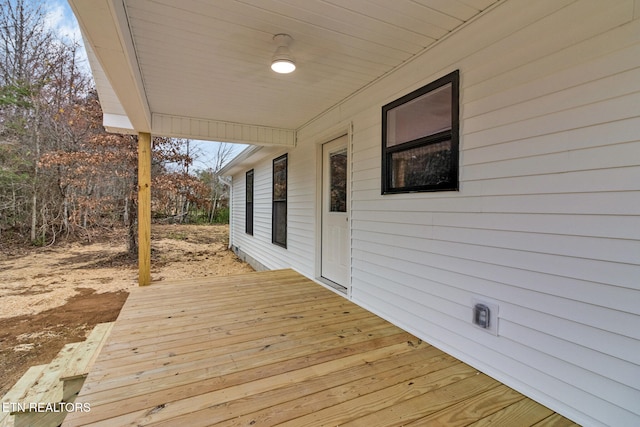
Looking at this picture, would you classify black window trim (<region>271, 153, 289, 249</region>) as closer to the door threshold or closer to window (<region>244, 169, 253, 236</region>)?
the door threshold

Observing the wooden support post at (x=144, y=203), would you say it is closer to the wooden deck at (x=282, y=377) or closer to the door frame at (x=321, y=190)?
the wooden deck at (x=282, y=377)

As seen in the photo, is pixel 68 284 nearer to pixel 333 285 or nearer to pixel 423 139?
pixel 333 285

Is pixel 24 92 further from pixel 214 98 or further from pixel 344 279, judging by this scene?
pixel 344 279

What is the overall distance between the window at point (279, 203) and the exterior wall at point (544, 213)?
340cm

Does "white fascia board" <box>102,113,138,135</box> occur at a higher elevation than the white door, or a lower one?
higher

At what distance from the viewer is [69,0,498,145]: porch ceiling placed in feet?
6.18

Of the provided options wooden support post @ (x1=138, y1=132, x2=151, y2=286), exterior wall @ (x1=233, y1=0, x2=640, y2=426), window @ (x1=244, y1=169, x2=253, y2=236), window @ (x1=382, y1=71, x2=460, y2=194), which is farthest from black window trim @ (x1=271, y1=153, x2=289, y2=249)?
exterior wall @ (x1=233, y1=0, x2=640, y2=426)

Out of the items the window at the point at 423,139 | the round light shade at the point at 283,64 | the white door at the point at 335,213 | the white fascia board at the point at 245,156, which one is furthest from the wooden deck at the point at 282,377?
the white fascia board at the point at 245,156

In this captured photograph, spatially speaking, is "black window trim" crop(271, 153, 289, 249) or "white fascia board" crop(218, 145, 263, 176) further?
"white fascia board" crop(218, 145, 263, 176)

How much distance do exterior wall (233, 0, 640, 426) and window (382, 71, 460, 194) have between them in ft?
0.28

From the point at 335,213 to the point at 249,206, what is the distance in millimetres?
4790

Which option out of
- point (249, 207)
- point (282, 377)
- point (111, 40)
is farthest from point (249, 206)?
point (282, 377)

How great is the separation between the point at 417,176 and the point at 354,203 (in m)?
1.05

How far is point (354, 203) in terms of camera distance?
3457 millimetres
